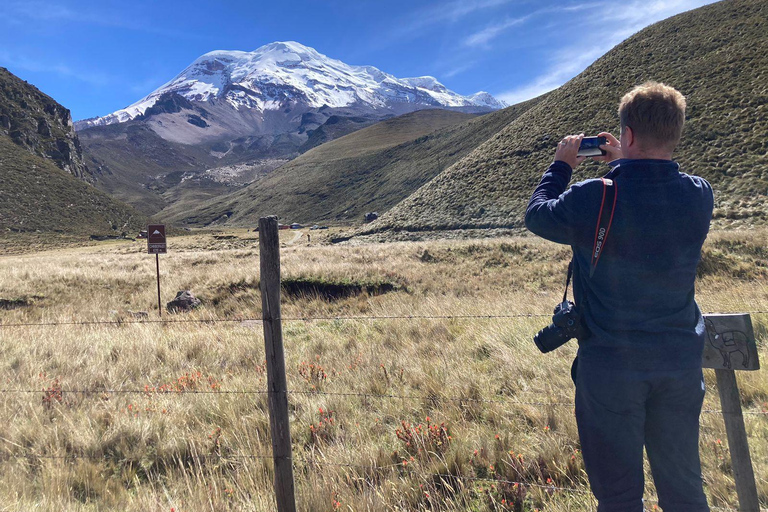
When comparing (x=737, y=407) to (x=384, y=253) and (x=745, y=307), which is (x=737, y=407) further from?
(x=384, y=253)

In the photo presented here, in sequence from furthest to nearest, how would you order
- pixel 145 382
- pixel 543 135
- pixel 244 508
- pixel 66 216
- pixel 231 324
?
pixel 66 216
pixel 543 135
pixel 231 324
pixel 145 382
pixel 244 508

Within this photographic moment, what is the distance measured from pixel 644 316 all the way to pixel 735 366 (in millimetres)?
846

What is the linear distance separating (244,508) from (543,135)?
45.2m

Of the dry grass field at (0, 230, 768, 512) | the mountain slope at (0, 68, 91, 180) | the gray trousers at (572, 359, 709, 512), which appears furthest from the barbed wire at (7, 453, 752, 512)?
the mountain slope at (0, 68, 91, 180)

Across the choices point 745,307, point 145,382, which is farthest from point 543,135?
point 145,382

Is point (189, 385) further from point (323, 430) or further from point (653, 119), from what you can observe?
point (653, 119)

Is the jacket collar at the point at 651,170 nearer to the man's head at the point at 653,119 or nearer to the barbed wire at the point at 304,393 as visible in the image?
the man's head at the point at 653,119

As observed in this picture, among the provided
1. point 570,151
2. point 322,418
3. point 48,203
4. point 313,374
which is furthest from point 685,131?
point 48,203

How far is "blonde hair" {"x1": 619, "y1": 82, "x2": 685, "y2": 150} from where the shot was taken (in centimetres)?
172

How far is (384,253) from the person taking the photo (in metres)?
19.4

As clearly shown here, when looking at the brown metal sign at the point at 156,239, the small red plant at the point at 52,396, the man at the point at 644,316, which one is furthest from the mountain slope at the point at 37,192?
the man at the point at 644,316

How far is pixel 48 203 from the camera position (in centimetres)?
6506

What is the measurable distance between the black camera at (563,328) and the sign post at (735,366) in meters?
0.83

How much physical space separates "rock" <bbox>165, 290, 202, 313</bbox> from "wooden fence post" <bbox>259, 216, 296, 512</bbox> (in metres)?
8.95
